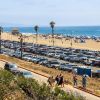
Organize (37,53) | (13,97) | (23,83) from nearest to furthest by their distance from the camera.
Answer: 1. (13,97)
2. (23,83)
3. (37,53)

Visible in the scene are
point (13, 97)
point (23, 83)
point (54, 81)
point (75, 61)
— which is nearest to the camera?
point (13, 97)

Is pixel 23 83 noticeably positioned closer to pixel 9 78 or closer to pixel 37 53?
pixel 9 78

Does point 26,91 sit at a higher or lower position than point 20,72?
higher

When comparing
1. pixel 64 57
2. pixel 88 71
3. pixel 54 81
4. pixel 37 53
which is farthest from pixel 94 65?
pixel 54 81

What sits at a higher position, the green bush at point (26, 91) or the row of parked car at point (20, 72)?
the green bush at point (26, 91)

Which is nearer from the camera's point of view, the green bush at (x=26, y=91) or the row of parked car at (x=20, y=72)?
the green bush at (x=26, y=91)

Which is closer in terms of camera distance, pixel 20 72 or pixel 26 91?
pixel 26 91

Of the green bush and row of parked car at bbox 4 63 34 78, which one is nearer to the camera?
the green bush

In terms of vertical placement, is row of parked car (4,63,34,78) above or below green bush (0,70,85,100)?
below

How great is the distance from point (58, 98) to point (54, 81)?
540 inches

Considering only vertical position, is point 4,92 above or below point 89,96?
above

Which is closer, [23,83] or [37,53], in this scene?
[23,83]

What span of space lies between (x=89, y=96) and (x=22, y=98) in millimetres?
9724

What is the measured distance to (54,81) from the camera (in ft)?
110
